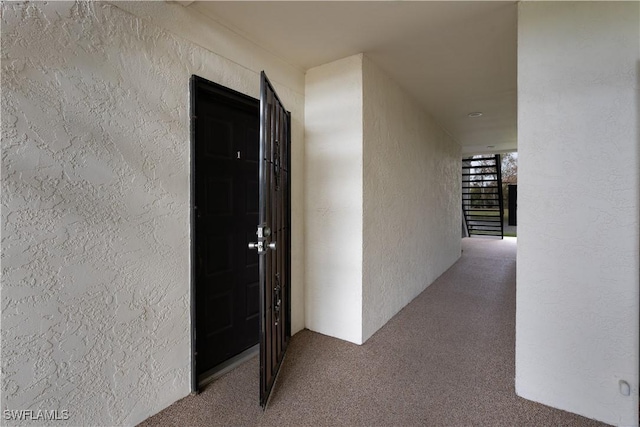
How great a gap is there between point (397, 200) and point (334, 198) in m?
0.85

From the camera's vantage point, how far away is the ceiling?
1700 mm

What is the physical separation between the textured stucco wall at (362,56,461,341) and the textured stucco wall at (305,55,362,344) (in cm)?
8

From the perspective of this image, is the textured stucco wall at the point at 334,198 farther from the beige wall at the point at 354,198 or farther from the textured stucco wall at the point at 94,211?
the textured stucco wall at the point at 94,211

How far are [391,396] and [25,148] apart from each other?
87.2 inches

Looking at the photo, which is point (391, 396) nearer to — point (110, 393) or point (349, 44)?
point (110, 393)

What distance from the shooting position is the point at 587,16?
1482 mm

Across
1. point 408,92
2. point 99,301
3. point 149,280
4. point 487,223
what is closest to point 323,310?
point 149,280

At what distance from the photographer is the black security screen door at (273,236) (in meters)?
1.60

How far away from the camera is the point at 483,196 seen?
7.97m

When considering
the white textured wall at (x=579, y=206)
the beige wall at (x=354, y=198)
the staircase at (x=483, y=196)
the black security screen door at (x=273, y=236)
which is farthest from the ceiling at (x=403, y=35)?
the staircase at (x=483, y=196)

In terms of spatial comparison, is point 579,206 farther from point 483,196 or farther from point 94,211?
point 483,196

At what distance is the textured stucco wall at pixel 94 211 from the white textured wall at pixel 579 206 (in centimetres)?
202

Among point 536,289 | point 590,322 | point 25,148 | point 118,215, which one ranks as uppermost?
point 25,148

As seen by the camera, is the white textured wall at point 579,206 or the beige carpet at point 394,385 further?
the beige carpet at point 394,385
